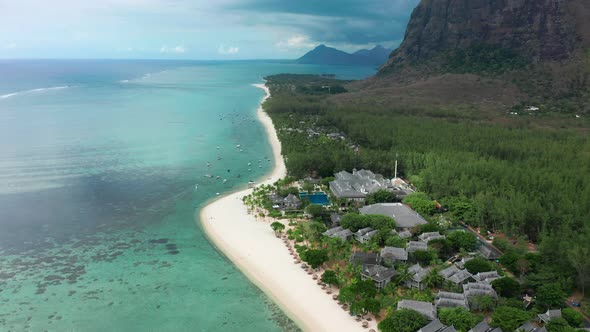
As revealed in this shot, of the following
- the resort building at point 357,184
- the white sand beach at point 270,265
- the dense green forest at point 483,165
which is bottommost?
the white sand beach at point 270,265

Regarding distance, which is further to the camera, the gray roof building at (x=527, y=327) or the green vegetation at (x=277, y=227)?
the green vegetation at (x=277, y=227)

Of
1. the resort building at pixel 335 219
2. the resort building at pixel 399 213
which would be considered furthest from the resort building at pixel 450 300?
the resort building at pixel 335 219

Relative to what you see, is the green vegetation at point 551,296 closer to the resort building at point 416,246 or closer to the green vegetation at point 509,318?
the green vegetation at point 509,318

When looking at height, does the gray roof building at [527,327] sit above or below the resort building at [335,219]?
below

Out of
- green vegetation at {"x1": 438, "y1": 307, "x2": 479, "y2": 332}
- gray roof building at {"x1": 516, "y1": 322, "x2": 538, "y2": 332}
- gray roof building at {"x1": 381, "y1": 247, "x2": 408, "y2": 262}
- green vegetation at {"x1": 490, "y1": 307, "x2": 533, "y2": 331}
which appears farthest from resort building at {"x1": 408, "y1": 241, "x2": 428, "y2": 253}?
gray roof building at {"x1": 516, "y1": 322, "x2": 538, "y2": 332}

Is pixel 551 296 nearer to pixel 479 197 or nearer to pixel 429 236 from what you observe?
pixel 429 236

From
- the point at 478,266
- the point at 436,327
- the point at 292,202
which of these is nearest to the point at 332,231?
the point at 292,202

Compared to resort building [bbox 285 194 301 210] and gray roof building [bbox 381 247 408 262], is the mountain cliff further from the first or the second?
gray roof building [bbox 381 247 408 262]
